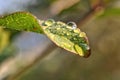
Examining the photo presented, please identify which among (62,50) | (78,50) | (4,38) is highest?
(62,50)

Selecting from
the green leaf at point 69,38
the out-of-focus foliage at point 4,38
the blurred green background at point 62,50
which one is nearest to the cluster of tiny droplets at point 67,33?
the green leaf at point 69,38

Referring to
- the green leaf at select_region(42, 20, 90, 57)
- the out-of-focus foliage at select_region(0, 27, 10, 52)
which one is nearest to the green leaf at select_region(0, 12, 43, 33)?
the green leaf at select_region(42, 20, 90, 57)

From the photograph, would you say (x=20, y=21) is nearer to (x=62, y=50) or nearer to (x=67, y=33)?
(x=67, y=33)

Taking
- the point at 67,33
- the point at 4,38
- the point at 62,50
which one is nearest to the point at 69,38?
the point at 67,33

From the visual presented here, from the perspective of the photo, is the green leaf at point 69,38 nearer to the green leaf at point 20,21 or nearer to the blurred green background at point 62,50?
the green leaf at point 20,21

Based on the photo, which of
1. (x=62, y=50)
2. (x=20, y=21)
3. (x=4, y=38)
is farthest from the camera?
(x=62, y=50)

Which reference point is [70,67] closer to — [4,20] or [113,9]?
[113,9]
